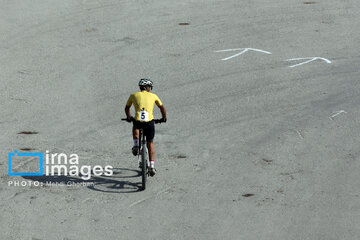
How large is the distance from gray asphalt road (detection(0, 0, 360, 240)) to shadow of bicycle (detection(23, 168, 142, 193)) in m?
0.04

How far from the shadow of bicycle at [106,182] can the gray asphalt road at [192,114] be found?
4cm

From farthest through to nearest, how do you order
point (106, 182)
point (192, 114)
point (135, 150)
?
point (192, 114), point (106, 182), point (135, 150)

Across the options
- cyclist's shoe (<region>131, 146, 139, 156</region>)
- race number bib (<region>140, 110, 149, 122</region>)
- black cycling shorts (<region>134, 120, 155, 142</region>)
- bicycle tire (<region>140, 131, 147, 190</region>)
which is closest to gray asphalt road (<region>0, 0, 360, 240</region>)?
bicycle tire (<region>140, 131, 147, 190</region>)

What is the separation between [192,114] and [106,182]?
3522mm

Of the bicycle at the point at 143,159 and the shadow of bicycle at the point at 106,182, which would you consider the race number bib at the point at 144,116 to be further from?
the shadow of bicycle at the point at 106,182

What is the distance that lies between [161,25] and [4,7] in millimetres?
5470

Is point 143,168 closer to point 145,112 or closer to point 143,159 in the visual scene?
point 143,159

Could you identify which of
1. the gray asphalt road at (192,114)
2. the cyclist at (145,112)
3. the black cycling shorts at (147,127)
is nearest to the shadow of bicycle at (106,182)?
the gray asphalt road at (192,114)

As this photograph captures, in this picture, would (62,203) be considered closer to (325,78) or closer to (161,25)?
(325,78)

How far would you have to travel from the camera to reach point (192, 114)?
50.2ft

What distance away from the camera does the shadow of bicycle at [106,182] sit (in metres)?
12.1

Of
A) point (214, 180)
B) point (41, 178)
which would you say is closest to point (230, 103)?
point (214, 180)

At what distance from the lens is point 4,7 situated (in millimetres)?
22891

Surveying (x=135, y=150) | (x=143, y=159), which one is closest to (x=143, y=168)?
(x=143, y=159)
